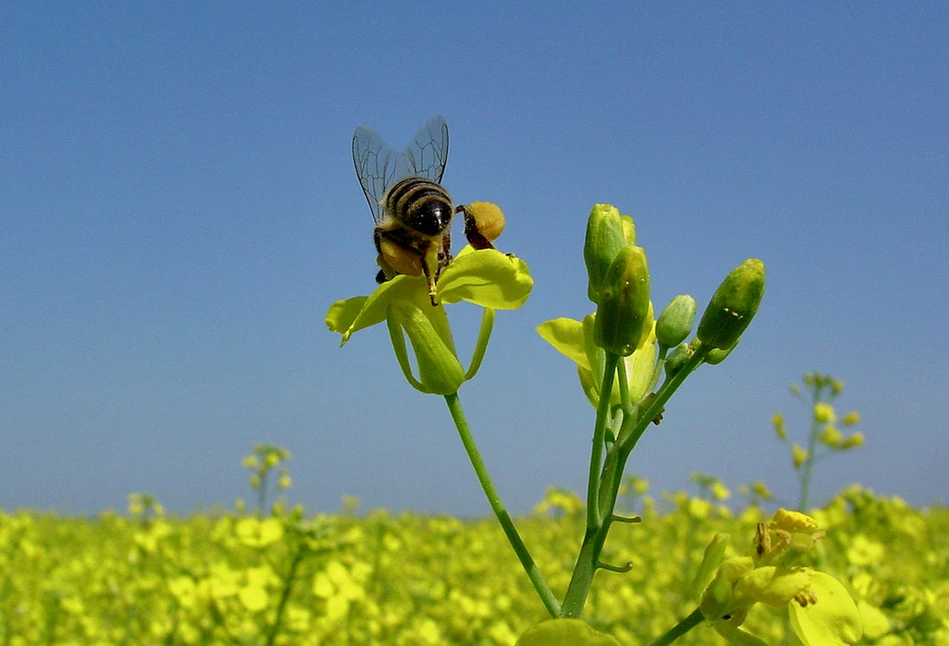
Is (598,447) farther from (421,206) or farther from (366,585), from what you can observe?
(366,585)

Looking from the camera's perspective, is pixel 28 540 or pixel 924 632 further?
pixel 28 540

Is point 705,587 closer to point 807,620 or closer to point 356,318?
point 807,620

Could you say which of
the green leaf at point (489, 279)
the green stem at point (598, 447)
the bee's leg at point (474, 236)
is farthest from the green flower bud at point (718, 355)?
the bee's leg at point (474, 236)

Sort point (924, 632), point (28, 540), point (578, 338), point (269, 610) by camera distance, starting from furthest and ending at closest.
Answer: point (28, 540)
point (269, 610)
point (924, 632)
point (578, 338)

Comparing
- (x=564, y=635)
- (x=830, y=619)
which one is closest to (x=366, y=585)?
(x=830, y=619)

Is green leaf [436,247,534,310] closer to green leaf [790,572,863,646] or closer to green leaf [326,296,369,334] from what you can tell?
green leaf [326,296,369,334]

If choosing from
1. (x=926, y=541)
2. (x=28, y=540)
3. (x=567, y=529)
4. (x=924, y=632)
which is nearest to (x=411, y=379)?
(x=924, y=632)
